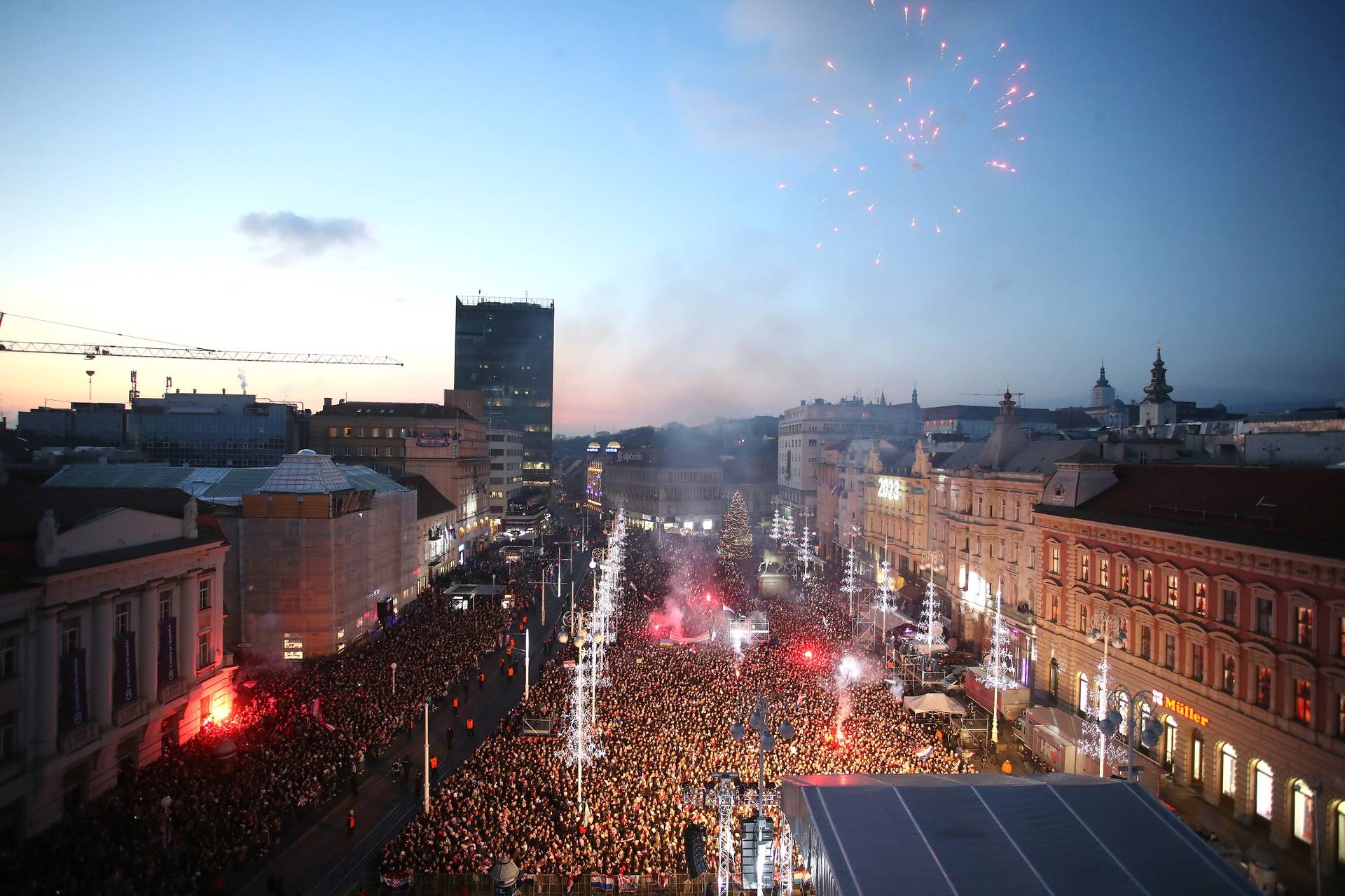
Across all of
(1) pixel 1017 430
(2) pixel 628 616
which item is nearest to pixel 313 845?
(2) pixel 628 616

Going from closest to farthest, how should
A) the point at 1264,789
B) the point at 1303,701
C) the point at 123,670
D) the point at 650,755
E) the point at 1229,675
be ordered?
the point at 1303,701, the point at 1264,789, the point at 650,755, the point at 123,670, the point at 1229,675

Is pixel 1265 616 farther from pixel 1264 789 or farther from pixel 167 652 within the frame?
pixel 167 652

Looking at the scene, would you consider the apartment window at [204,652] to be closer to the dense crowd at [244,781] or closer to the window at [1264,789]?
the dense crowd at [244,781]

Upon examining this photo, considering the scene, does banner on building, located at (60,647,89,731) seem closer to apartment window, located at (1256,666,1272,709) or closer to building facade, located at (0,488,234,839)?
building facade, located at (0,488,234,839)

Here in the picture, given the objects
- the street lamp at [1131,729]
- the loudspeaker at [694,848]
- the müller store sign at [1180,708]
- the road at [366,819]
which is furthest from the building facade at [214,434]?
the street lamp at [1131,729]

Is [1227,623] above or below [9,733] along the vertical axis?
above

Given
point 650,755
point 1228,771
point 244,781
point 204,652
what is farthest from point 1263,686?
point 204,652

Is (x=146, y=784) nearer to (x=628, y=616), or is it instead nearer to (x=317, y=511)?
(x=317, y=511)
